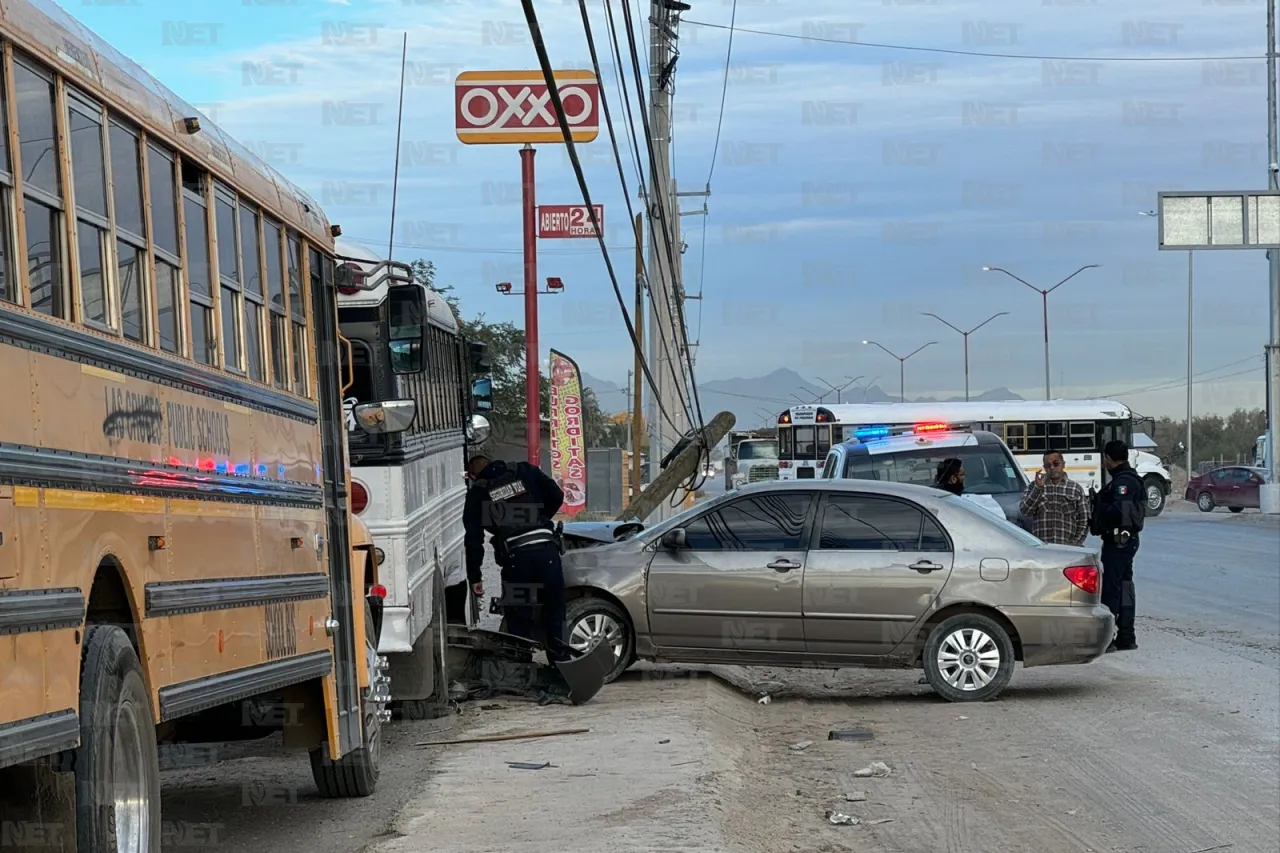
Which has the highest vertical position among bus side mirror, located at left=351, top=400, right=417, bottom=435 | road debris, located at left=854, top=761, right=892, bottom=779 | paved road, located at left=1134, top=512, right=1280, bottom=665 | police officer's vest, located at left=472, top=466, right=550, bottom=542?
bus side mirror, located at left=351, top=400, right=417, bottom=435

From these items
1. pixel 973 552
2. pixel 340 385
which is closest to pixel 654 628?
pixel 973 552

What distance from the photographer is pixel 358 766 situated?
8.56 meters

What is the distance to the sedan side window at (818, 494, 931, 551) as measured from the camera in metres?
12.6

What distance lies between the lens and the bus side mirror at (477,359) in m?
16.4

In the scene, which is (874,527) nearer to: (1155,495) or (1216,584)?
(1216,584)

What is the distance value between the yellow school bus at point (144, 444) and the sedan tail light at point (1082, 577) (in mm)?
6034

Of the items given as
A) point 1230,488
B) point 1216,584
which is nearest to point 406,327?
point 1216,584

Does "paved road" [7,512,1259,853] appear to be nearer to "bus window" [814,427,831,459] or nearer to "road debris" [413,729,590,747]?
"road debris" [413,729,590,747]

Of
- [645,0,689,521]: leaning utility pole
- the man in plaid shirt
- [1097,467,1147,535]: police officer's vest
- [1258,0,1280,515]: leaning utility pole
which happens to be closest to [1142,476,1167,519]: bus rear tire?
[1258,0,1280,515]: leaning utility pole

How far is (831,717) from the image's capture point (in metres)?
12.0

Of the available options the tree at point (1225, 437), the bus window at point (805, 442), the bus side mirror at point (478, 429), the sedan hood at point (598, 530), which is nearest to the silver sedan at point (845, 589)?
the sedan hood at point (598, 530)

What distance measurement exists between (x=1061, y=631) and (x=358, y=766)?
5.82 m

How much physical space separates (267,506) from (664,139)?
608 inches

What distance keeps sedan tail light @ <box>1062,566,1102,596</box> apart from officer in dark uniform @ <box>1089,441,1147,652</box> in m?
2.58
